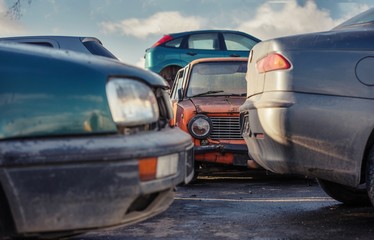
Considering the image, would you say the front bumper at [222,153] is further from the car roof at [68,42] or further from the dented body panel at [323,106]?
the dented body panel at [323,106]

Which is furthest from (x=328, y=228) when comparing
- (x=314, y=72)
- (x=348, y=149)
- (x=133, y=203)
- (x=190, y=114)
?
(x=190, y=114)

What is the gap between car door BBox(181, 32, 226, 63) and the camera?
11.3 m

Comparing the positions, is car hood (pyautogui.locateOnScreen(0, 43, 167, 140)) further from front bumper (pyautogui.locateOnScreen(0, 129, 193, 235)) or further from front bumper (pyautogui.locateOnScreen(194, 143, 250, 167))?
front bumper (pyautogui.locateOnScreen(194, 143, 250, 167))

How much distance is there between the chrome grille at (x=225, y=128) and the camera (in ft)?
23.4

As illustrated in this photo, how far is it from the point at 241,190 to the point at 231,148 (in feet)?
1.99

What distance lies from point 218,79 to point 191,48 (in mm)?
3612

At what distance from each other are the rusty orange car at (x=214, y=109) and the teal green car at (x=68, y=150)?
4.42 metres

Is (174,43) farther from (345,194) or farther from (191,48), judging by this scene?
(345,194)

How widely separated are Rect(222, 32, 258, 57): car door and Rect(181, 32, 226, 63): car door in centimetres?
16

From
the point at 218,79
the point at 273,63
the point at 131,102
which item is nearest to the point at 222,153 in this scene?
the point at 218,79

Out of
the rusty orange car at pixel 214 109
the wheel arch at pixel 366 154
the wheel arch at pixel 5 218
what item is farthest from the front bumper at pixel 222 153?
the wheel arch at pixel 5 218

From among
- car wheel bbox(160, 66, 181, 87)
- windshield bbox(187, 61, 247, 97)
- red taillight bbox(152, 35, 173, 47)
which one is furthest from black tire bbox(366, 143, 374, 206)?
red taillight bbox(152, 35, 173, 47)

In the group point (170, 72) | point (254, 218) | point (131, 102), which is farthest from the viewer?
point (170, 72)

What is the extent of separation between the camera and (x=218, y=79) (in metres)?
7.90
